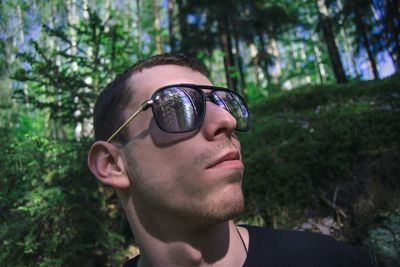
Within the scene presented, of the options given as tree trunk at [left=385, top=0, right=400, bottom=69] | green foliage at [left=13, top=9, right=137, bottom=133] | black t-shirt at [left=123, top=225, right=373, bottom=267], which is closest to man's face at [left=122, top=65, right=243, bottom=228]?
black t-shirt at [left=123, top=225, right=373, bottom=267]

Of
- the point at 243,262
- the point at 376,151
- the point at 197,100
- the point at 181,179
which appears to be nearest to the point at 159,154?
the point at 181,179

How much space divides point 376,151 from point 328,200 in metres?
0.89

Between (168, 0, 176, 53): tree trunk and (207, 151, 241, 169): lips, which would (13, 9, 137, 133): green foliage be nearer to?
(207, 151, 241, 169): lips

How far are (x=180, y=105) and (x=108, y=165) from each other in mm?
560

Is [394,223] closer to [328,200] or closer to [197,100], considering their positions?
[328,200]

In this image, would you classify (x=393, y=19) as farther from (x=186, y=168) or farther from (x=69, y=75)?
(x=186, y=168)

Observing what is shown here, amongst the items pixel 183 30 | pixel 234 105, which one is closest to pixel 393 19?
pixel 183 30

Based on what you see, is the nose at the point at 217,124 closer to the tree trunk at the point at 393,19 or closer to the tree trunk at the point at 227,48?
the tree trunk at the point at 393,19

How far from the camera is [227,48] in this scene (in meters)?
13.0

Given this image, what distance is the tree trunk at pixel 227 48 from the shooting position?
11997 millimetres

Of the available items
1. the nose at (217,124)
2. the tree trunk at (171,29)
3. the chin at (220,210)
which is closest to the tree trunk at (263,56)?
the tree trunk at (171,29)

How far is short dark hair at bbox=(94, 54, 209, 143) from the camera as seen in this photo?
5.51ft

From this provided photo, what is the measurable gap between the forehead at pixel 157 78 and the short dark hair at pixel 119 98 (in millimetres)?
37

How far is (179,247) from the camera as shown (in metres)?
1.43
